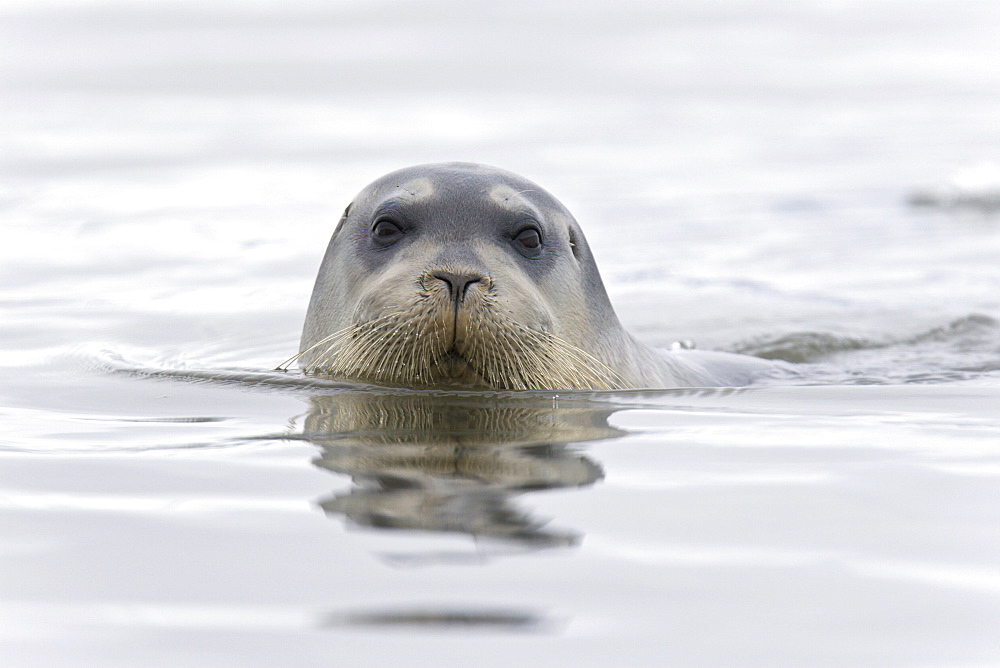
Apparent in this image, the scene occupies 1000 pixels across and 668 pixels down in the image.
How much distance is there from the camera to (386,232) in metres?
4.50

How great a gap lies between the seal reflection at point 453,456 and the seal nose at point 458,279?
0.31m

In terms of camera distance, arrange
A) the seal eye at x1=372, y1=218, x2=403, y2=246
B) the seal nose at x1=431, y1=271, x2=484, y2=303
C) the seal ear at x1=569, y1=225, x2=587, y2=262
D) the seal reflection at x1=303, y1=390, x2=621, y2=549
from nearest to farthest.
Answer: the seal reflection at x1=303, y1=390, x2=621, y2=549, the seal nose at x1=431, y1=271, x2=484, y2=303, the seal eye at x1=372, y1=218, x2=403, y2=246, the seal ear at x1=569, y1=225, x2=587, y2=262

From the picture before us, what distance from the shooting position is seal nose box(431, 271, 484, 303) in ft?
12.6

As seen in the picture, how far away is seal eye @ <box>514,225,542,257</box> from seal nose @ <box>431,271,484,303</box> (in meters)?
0.58

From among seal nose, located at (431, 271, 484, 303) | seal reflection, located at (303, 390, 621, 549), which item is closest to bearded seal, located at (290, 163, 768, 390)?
seal nose, located at (431, 271, 484, 303)

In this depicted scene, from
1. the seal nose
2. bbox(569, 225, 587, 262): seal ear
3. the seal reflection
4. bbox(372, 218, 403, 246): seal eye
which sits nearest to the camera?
the seal reflection

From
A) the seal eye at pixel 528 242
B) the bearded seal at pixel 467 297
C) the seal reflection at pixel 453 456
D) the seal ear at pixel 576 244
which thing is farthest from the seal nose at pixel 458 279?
the seal ear at pixel 576 244

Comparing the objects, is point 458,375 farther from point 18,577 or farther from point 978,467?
point 18,577

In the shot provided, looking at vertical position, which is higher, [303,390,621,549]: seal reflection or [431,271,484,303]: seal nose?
[431,271,484,303]: seal nose

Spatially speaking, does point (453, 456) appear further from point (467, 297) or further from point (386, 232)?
point (386, 232)

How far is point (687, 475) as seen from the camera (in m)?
2.88

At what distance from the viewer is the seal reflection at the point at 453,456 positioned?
2.37 meters

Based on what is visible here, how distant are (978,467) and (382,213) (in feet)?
7.15

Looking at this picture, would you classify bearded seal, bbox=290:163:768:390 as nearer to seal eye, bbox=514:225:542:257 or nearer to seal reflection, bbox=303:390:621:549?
seal eye, bbox=514:225:542:257
